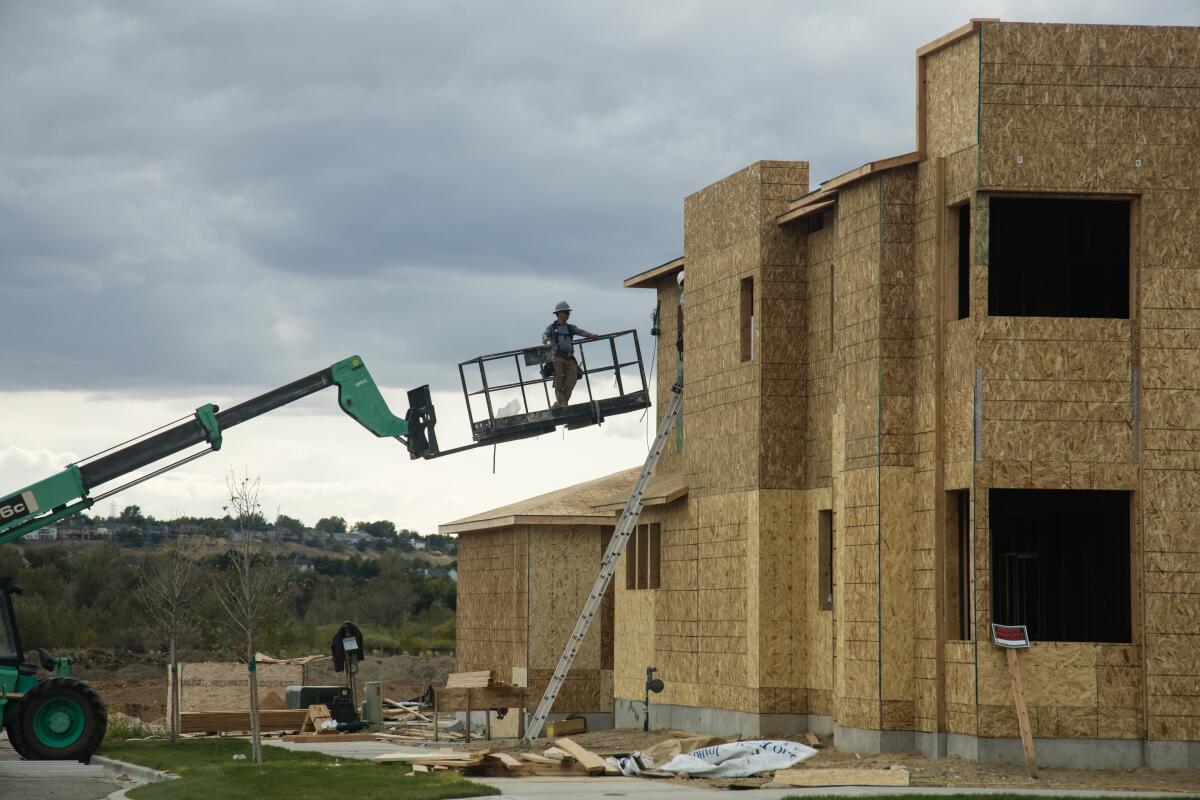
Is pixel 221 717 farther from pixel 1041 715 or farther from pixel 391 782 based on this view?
pixel 1041 715

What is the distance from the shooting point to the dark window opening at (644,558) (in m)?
30.5

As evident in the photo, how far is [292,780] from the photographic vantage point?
21.2 m

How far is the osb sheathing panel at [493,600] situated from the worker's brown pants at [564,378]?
607cm

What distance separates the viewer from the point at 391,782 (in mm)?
20859

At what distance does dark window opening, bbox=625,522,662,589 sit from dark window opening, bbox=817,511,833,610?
202 inches

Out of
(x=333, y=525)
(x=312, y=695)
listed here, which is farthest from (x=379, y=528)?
(x=312, y=695)

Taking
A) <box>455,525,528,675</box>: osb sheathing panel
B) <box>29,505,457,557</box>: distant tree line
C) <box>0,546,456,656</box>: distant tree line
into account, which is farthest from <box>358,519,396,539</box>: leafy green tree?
<box>455,525,528,675</box>: osb sheathing panel

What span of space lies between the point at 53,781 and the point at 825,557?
40.0ft

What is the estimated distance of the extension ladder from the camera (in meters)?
27.5

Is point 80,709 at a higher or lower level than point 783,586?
lower

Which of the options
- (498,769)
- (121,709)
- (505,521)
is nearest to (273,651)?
(121,709)

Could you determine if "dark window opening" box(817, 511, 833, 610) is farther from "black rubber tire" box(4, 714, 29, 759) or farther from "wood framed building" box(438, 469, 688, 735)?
"black rubber tire" box(4, 714, 29, 759)

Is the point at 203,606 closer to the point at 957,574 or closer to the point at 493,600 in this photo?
the point at 493,600

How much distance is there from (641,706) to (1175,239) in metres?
13.7
